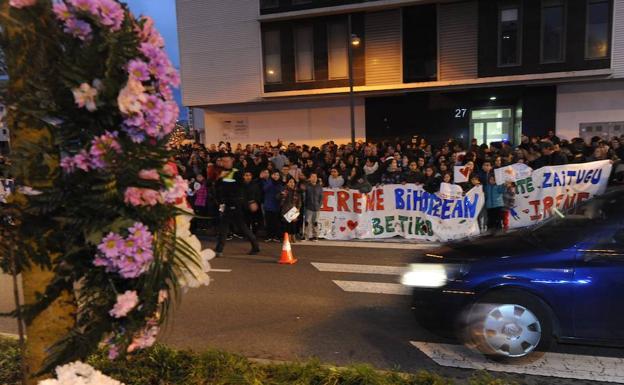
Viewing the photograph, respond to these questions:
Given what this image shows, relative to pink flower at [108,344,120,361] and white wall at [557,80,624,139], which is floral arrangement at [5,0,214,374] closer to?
pink flower at [108,344,120,361]

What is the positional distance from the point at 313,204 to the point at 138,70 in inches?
359

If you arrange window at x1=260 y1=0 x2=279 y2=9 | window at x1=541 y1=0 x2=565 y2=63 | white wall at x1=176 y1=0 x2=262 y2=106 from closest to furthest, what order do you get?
window at x1=541 y1=0 x2=565 y2=63
window at x1=260 y1=0 x2=279 y2=9
white wall at x1=176 y1=0 x2=262 y2=106

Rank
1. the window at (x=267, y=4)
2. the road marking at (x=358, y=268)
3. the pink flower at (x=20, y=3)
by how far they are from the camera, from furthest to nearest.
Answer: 1. the window at (x=267, y=4)
2. the road marking at (x=358, y=268)
3. the pink flower at (x=20, y=3)

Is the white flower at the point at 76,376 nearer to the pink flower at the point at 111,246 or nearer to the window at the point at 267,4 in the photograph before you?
the pink flower at the point at 111,246

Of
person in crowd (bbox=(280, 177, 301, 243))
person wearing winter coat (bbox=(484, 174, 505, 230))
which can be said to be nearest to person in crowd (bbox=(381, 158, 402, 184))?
person wearing winter coat (bbox=(484, 174, 505, 230))

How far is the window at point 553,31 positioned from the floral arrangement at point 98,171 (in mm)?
20523

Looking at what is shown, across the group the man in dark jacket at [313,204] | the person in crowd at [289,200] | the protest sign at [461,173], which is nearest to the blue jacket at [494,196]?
the protest sign at [461,173]

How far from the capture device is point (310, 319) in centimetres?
605

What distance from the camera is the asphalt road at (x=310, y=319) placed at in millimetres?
4918

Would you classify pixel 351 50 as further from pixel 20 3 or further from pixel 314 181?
pixel 20 3

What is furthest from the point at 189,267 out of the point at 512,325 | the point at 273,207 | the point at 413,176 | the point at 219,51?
the point at 219,51

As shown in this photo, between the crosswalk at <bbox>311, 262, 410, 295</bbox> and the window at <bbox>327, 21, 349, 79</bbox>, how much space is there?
1545 cm

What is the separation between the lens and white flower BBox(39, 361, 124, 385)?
246 centimetres

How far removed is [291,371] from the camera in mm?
3941
